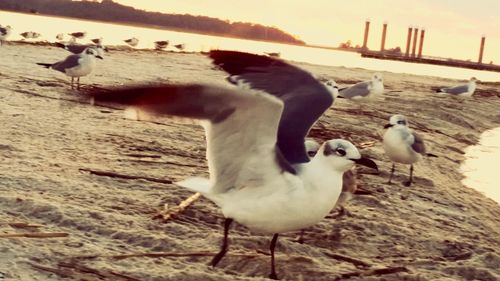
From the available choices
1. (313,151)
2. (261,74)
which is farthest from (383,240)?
(261,74)

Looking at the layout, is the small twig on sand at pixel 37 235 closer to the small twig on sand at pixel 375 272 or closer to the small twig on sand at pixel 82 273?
the small twig on sand at pixel 82 273

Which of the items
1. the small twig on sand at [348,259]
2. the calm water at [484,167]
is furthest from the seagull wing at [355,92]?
the small twig on sand at [348,259]

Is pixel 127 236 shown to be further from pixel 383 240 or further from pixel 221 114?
pixel 383 240

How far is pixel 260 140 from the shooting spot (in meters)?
3.87

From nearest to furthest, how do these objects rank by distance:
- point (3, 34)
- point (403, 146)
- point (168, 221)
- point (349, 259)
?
point (349, 259) → point (168, 221) → point (403, 146) → point (3, 34)

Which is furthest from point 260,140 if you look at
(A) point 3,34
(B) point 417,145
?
(A) point 3,34

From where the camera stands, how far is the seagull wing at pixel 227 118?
136 inches

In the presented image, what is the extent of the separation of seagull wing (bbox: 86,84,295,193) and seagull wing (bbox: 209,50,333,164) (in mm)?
158

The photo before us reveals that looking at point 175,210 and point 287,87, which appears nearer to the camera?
point 287,87

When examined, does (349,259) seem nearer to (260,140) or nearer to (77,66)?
(260,140)

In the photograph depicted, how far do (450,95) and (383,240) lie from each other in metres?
18.9

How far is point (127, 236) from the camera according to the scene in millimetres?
4820

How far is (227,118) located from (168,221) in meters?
1.71

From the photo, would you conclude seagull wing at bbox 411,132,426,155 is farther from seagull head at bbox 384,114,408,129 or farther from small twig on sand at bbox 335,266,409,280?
small twig on sand at bbox 335,266,409,280
